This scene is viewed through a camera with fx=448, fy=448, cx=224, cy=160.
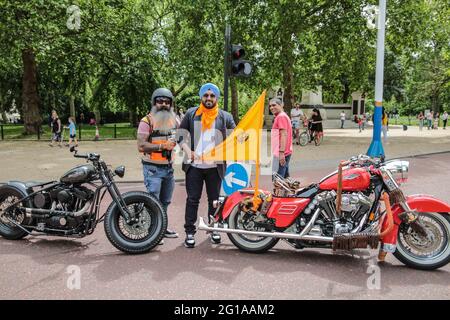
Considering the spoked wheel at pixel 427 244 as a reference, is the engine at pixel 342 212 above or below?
above

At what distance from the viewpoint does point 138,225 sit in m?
4.97

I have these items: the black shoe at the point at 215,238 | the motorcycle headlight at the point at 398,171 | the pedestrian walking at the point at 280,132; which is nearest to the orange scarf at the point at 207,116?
the black shoe at the point at 215,238

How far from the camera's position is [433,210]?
439cm

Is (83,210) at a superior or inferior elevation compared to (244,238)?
superior

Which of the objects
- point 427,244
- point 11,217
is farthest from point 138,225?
point 427,244

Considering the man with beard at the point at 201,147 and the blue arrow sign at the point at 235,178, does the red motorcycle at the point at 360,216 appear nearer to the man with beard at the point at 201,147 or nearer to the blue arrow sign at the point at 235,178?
the man with beard at the point at 201,147

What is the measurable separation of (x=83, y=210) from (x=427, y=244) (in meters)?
3.68

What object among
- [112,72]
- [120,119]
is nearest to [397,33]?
[112,72]

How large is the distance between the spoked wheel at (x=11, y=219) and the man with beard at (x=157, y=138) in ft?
5.05

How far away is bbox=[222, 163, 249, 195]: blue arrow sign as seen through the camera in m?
5.75

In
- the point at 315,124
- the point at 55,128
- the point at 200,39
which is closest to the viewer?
the point at 55,128

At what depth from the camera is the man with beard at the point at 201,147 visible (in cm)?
521

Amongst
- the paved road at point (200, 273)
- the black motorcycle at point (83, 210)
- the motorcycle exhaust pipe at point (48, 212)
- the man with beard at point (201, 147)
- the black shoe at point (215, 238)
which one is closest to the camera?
the paved road at point (200, 273)

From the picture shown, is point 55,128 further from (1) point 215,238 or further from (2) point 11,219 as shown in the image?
(1) point 215,238
